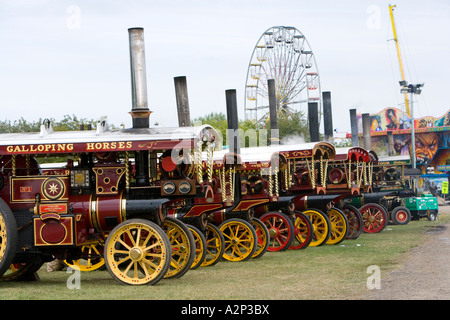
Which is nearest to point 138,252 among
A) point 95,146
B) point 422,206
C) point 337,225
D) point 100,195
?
point 100,195

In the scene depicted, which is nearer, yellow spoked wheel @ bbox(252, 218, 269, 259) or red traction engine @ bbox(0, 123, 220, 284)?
red traction engine @ bbox(0, 123, 220, 284)

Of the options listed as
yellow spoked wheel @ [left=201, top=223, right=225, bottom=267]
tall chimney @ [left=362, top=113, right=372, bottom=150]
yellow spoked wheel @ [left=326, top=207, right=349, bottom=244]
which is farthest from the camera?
tall chimney @ [left=362, top=113, right=372, bottom=150]

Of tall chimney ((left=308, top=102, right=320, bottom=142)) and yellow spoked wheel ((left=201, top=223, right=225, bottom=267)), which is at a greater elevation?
tall chimney ((left=308, top=102, right=320, bottom=142))

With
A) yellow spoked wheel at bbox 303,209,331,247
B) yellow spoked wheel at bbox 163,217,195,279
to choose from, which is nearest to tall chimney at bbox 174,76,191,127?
yellow spoked wheel at bbox 303,209,331,247

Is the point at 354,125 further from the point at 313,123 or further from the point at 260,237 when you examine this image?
the point at 260,237

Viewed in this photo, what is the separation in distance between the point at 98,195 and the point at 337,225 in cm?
986

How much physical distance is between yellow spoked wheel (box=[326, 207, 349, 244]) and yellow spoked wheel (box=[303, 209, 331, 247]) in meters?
0.41

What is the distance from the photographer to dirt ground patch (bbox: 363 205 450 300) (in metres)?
8.86

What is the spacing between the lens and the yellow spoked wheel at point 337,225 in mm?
18953

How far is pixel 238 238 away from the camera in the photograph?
1499 centimetres

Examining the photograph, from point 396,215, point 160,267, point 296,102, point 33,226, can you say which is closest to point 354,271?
point 160,267

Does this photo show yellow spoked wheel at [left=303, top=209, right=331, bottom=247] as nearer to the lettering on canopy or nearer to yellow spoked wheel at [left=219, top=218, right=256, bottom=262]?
yellow spoked wheel at [left=219, top=218, right=256, bottom=262]

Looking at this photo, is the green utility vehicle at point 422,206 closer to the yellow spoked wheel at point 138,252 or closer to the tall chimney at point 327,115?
the tall chimney at point 327,115
